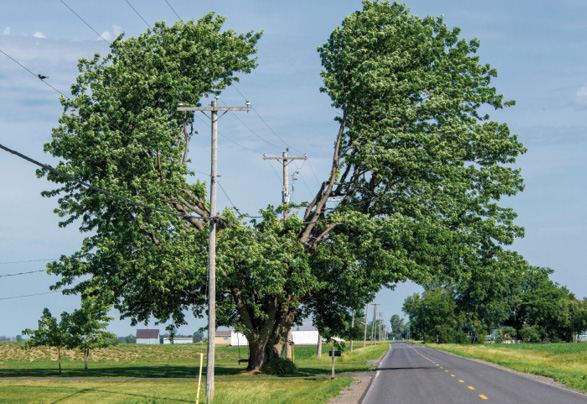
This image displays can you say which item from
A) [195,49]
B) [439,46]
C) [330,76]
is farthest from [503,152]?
[195,49]

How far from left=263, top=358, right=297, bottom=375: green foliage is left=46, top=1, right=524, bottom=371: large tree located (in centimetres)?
60

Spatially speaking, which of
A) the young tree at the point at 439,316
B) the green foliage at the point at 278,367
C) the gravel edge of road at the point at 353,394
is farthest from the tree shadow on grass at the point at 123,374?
the young tree at the point at 439,316

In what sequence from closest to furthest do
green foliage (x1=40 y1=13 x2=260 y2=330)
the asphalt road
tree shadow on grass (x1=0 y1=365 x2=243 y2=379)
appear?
the asphalt road → green foliage (x1=40 y1=13 x2=260 y2=330) → tree shadow on grass (x1=0 y1=365 x2=243 y2=379)

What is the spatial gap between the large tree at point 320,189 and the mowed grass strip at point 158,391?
464 cm

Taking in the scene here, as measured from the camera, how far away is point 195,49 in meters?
35.8

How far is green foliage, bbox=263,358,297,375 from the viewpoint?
121 feet

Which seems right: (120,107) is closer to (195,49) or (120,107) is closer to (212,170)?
(195,49)

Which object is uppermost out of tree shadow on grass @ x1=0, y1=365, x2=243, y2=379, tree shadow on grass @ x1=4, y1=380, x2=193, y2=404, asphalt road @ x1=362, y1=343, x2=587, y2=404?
asphalt road @ x1=362, y1=343, x2=587, y2=404

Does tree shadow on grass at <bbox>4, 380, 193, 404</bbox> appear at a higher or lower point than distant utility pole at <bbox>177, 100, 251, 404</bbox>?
lower

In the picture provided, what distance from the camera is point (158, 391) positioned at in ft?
90.5

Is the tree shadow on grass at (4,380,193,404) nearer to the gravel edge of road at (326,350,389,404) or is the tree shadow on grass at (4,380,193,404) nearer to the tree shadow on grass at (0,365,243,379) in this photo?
the gravel edge of road at (326,350,389,404)

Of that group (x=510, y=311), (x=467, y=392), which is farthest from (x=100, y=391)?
(x=510, y=311)

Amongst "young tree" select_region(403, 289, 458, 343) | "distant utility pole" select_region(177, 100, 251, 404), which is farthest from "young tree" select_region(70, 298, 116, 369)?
"young tree" select_region(403, 289, 458, 343)

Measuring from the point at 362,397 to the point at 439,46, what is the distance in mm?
24341
